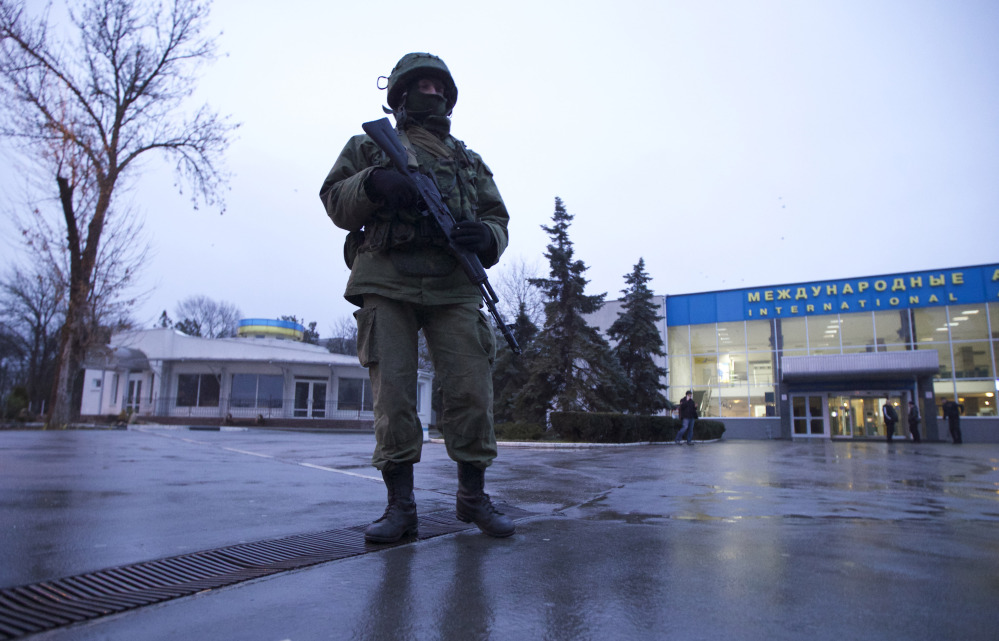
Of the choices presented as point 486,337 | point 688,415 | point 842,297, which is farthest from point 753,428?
point 486,337

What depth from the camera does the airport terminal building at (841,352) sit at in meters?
29.8

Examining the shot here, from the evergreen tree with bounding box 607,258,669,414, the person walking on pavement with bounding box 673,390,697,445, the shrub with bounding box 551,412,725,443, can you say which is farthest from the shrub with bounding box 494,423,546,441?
the evergreen tree with bounding box 607,258,669,414

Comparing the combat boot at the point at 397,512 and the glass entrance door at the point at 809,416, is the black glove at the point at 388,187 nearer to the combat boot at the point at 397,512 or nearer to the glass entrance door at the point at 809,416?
the combat boot at the point at 397,512

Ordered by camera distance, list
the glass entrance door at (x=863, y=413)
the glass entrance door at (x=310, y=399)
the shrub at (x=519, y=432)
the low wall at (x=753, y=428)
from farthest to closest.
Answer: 1. the glass entrance door at (x=310, y=399)
2. the low wall at (x=753, y=428)
3. the glass entrance door at (x=863, y=413)
4. the shrub at (x=519, y=432)

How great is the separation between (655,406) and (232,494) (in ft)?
79.4

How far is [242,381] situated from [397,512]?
36.1 m

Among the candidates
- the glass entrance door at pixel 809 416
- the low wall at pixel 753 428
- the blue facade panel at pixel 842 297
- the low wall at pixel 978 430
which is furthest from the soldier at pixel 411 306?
the blue facade panel at pixel 842 297

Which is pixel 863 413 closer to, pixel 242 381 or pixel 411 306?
pixel 242 381

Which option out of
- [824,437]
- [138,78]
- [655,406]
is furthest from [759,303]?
[138,78]

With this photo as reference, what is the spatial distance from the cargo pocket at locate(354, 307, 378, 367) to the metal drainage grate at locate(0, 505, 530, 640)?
0.75 meters

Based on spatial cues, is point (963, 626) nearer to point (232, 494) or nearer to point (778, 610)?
point (778, 610)

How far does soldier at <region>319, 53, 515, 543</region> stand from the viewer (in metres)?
2.62

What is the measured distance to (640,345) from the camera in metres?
27.7

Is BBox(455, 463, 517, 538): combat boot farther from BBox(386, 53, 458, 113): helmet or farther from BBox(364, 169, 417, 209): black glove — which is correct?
BBox(386, 53, 458, 113): helmet
